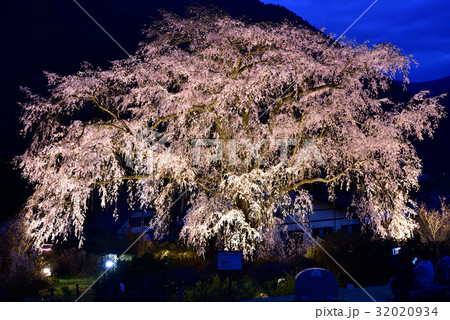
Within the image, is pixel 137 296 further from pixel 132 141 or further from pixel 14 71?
pixel 14 71

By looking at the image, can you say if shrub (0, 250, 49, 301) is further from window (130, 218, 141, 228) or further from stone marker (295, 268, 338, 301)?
window (130, 218, 141, 228)

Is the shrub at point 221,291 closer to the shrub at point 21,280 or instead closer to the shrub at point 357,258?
the shrub at point 357,258

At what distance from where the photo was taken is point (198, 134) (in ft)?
46.3

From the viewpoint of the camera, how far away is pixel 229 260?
8898 millimetres

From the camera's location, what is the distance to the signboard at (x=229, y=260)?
29.0ft

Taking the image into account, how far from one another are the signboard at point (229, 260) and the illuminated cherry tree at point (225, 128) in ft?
13.1

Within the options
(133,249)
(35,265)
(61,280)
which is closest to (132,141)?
(35,265)

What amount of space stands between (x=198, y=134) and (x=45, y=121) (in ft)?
16.8

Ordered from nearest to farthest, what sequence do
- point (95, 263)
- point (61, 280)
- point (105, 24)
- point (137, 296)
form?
point (137, 296)
point (61, 280)
point (95, 263)
point (105, 24)

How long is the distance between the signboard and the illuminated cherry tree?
3.99 metres

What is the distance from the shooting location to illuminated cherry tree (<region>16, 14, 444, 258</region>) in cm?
1311

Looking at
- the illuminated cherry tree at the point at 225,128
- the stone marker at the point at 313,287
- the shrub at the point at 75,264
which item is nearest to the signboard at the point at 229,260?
the stone marker at the point at 313,287

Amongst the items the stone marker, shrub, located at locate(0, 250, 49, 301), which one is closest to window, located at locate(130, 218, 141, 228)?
shrub, located at locate(0, 250, 49, 301)

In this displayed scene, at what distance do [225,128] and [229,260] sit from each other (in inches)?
247
